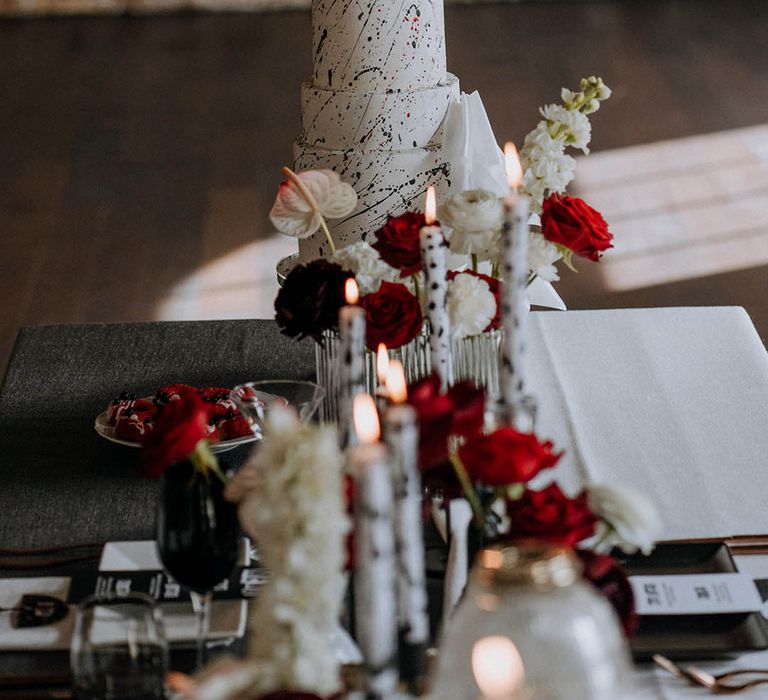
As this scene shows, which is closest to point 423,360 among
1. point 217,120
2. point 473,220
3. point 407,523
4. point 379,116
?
point 473,220

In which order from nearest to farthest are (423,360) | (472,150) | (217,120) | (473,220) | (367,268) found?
(473,220) < (367,268) < (423,360) < (472,150) < (217,120)

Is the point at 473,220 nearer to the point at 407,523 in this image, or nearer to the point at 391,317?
the point at 391,317

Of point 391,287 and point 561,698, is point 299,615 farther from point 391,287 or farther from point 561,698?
point 391,287

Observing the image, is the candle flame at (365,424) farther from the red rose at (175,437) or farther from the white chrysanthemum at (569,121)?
the white chrysanthemum at (569,121)

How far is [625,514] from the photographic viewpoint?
0.75m

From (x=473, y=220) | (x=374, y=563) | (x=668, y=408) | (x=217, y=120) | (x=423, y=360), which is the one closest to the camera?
(x=374, y=563)

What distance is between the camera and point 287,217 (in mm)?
1217

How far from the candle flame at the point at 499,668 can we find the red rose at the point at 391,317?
0.60m

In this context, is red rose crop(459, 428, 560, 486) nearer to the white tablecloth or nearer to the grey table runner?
the white tablecloth

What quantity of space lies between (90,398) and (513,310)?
0.90m

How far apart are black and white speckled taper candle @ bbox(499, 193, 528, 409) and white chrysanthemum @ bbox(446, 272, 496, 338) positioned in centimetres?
29

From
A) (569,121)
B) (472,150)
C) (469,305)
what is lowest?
(469,305)

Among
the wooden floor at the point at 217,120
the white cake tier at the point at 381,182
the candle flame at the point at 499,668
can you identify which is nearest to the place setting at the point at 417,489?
the candle flame at the point at 499,668

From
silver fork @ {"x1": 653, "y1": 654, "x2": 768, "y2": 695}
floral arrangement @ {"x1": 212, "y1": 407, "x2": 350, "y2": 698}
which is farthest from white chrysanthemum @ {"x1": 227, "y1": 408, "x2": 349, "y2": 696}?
silver fork @ {"x1": 653, "y1": 654, "x2": 768, "y2": 695}
